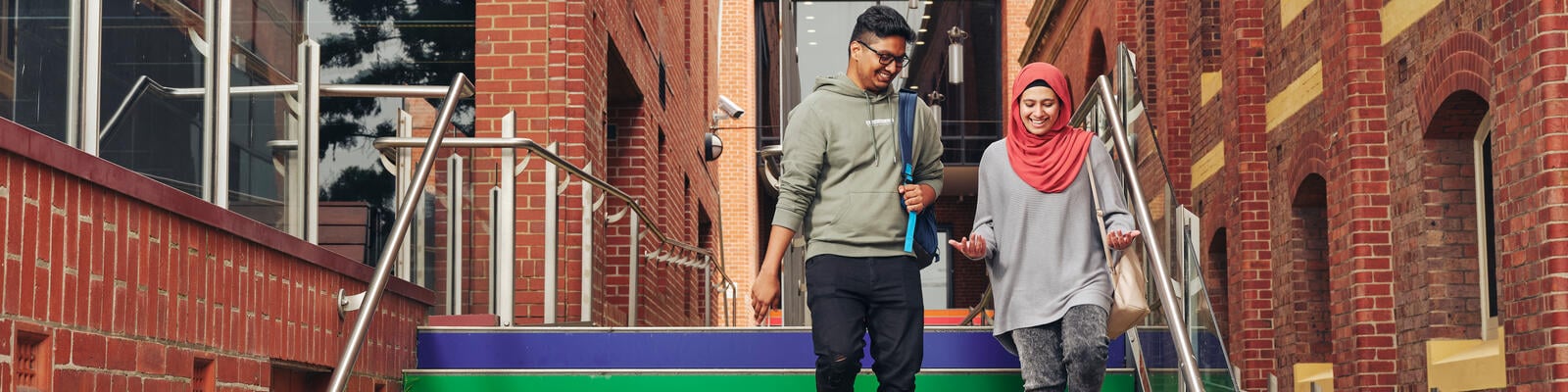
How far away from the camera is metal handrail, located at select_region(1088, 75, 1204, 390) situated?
5.62 m

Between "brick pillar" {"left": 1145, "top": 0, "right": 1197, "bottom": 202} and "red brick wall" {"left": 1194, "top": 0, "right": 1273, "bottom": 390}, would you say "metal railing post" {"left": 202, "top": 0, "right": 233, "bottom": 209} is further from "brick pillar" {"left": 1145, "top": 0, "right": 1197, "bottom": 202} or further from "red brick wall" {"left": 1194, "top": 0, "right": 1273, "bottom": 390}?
"brick pillar" {"left": 1145, "top": 0, "right": 1197, "bottom": 202}

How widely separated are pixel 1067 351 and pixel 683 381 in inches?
A: 90.4

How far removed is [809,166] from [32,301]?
231 centimetres

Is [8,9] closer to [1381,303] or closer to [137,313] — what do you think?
[137,313]

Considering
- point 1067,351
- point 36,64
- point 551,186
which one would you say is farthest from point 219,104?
point 551,186

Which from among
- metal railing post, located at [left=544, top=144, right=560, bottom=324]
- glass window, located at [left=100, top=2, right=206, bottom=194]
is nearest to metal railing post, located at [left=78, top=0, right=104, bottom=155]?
glass window, located at [left=100, top=2, right=206, bottom=194]

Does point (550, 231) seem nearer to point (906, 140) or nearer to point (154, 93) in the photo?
point (906, 140)

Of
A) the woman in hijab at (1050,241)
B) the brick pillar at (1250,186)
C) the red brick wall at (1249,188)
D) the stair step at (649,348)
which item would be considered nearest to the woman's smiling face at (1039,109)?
the woman in hijab at (1050,241)

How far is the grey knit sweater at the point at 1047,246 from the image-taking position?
5.53 m

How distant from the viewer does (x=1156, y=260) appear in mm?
5898

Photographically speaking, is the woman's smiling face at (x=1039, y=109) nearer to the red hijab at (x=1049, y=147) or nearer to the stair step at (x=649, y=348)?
the red hijab at (x=1049, y=147)

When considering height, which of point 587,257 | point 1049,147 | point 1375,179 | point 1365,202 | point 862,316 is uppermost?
point 1375,179

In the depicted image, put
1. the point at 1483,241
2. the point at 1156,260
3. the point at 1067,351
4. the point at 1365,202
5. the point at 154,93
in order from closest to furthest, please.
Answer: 1. the point at 154,93
2. the point at 1067,351
3. the point at 1156,260
4. the point at 1483,241
5. the point at 1365,202

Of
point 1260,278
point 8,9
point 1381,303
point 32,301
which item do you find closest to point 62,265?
point 32,301
